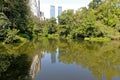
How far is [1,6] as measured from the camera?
79.2 feet

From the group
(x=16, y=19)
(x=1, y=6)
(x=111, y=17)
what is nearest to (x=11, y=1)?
(x=1, y=6)

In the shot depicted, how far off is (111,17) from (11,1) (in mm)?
29981

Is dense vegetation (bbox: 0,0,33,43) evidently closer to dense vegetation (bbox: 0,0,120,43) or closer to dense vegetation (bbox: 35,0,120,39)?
dense vegetation (bbox: 0,0,120,43)

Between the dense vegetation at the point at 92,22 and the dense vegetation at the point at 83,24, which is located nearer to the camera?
the dense vegetation at the point at 83,24

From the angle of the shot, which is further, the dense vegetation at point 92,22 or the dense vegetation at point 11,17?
the dense vegetation at point 92,22

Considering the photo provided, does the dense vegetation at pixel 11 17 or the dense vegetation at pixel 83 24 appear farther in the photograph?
the dense vegetation at pixel 83 24

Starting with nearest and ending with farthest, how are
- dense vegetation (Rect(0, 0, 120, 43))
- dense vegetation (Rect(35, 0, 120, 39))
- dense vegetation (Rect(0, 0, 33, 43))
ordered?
dense vegetation (Rect(0, 0, 33, 43)), dense vegetation (Rect(0, 0, 120, 43)), dense vegetation (Rect(35, 0, 120, 39))

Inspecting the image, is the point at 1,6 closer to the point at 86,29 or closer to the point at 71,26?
the point at 86,29

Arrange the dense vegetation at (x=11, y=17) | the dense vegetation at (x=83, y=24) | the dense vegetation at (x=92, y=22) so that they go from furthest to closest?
the dense vegetation at (x=92, y=22), the dense vegetation at (x=83, y=24), the dense vegetation at (x=11, y=17)

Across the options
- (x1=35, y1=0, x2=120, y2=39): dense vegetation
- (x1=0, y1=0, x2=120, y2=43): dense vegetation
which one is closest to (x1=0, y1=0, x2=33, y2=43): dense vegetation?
(x1=0, y1=0, x2=120, y2=43): dense vegetation

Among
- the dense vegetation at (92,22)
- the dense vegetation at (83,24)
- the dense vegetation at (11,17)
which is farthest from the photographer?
the dense vegetation at (92,22)

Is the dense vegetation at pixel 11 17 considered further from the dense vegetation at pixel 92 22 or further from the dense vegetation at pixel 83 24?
the dense vegetation at pixel 92 22

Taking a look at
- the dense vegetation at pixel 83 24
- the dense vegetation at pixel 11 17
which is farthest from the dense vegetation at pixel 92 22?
the dense vegetation at pixel 11 17

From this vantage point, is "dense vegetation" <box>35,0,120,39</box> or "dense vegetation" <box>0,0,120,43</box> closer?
"dense vegetation" <box>0,0,120,43</box>
